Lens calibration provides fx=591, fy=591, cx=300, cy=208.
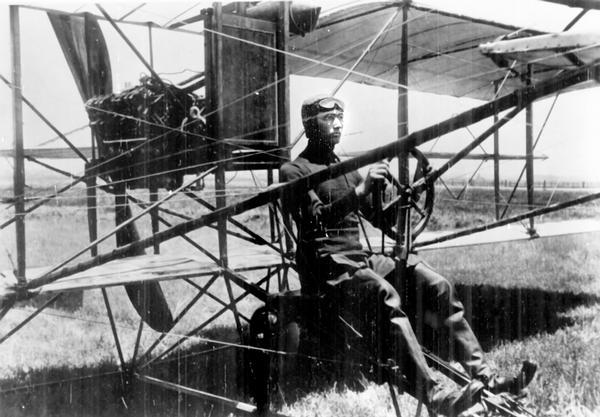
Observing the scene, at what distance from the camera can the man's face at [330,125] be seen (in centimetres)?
427

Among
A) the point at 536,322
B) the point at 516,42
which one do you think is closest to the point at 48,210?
the point at 536,322

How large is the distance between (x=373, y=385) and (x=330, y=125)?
100.0 inches

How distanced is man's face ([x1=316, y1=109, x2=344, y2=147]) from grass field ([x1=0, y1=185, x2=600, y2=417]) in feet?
6.68

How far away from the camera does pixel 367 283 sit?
3.70m

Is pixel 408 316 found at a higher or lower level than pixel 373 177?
lower

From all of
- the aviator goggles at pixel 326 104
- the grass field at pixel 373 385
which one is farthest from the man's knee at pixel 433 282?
the aviator goggles at pixel 326 104

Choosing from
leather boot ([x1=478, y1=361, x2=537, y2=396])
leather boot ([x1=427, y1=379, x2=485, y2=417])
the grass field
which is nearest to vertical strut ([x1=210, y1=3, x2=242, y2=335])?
the grass field

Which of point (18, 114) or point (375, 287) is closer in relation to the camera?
point (375, 287)

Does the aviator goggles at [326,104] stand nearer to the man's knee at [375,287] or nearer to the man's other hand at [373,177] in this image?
the man's other hand at [373,177]

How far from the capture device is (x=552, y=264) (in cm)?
1144

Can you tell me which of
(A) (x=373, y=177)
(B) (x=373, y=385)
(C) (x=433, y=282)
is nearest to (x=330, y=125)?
(A) (x=373, y=177)

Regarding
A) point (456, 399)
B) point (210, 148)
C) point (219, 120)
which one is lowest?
point (456, 399)

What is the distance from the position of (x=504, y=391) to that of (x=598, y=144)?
1.90 m

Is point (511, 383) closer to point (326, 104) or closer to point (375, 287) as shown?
point (375, 287)
